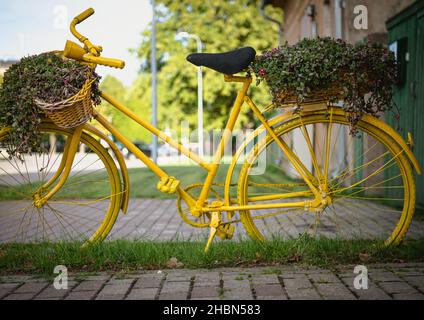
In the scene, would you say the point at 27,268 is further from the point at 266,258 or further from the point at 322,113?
the point at 322,113

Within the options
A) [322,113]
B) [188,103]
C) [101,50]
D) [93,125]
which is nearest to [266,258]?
[322,113]

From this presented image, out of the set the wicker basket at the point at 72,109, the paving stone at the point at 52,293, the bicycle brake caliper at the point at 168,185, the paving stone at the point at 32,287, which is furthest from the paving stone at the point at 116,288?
the wicker basket at the point at 72,109

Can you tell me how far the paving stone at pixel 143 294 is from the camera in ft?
10.6

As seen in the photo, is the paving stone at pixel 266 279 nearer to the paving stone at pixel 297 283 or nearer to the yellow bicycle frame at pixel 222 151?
the paving stone at pixel 297 283

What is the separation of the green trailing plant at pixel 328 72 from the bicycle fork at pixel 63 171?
127 cm

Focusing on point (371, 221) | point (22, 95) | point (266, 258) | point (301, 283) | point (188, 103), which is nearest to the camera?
point (301, 283)

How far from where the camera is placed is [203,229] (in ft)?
18.3

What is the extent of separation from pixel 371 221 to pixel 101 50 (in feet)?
10.6

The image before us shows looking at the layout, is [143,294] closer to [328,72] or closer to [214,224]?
[214,224]

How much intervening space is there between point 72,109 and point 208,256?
1.29 m

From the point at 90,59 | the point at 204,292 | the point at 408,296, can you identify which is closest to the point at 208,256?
the point at 204,292

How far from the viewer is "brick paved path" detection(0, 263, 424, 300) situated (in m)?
3.24

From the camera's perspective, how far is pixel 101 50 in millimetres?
3943

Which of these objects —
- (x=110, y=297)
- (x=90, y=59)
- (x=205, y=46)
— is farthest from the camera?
(x=205, y=46)
